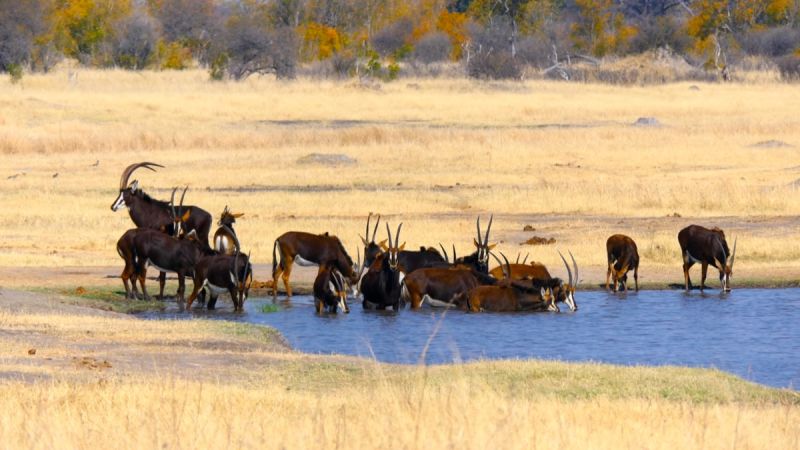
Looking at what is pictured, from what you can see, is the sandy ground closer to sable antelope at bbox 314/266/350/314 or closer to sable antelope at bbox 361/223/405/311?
sable antelope at bbox 314/266/350/314

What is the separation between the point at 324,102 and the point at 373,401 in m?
41.0

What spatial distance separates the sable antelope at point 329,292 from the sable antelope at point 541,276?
6.64ft

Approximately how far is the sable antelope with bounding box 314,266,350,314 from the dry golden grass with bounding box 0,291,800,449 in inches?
98.6

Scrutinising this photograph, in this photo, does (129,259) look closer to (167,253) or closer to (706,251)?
(167,253)

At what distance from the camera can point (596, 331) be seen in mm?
15164

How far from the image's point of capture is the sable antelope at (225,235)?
17.6 m

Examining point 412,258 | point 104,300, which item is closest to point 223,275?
point 104,300

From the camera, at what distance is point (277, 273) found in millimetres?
17109

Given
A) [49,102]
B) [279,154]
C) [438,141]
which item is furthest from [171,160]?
[49,102]

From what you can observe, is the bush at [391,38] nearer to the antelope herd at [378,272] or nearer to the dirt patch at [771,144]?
the dirt patch at [771,144]

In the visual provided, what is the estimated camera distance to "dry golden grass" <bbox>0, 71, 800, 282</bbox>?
2244 cm

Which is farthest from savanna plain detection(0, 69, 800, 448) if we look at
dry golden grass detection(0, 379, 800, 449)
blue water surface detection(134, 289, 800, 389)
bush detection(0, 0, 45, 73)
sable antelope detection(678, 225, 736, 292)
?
bush detection(0, 0, 45, 73)

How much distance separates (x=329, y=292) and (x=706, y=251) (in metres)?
4.99

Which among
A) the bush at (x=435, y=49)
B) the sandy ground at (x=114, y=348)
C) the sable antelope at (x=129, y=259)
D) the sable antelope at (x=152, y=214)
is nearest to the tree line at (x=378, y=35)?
the bush at (x=435, y=49)
